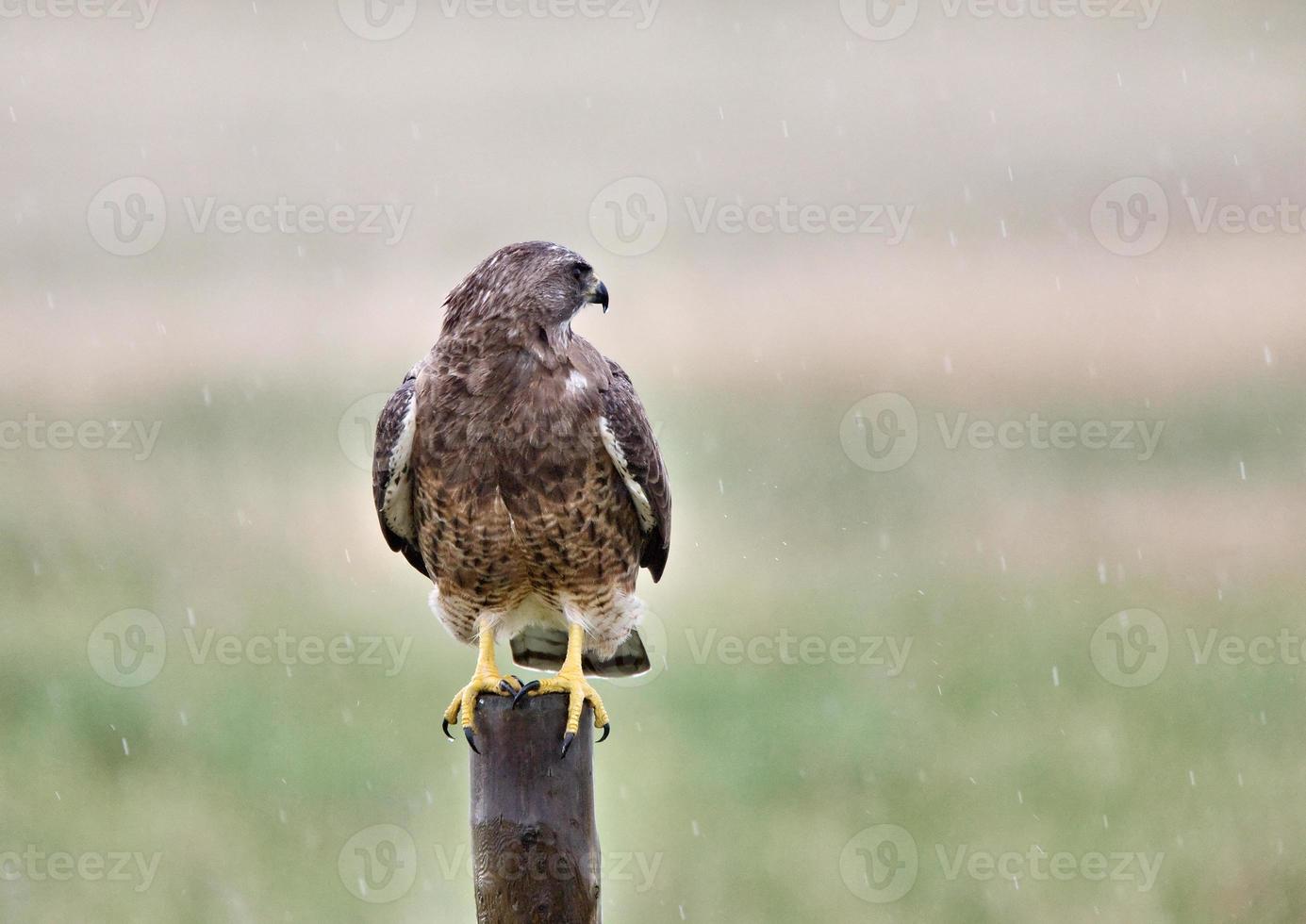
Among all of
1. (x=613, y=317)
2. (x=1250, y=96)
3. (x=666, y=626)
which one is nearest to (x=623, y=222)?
(x=613, y=317)

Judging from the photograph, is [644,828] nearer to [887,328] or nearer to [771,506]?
[771,506]

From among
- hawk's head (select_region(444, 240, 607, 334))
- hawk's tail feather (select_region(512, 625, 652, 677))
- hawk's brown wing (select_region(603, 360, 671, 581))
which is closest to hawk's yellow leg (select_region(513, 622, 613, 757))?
hawk's tail feather (select_region(512, 625, 652, 677))

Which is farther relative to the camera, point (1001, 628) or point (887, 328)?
point (887, 328)

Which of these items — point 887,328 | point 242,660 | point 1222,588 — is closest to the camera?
point 242,660

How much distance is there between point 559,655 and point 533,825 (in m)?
1.86

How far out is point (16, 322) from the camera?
46.4 feet

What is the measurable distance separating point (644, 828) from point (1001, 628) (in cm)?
323

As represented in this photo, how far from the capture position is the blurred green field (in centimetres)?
843

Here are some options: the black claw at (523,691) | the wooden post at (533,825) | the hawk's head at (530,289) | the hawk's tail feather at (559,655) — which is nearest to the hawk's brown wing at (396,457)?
the hawk's head at (530,289)

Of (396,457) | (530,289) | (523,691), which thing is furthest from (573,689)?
(530,289)

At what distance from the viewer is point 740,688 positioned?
31.5ft

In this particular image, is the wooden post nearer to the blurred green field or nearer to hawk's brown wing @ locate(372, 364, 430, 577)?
hawk's brown wing @ locate(372, 364, 430, 577)

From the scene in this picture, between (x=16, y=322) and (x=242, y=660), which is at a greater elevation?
(x=16, y=322)

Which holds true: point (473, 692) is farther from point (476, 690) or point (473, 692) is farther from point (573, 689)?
point (573, 689)
